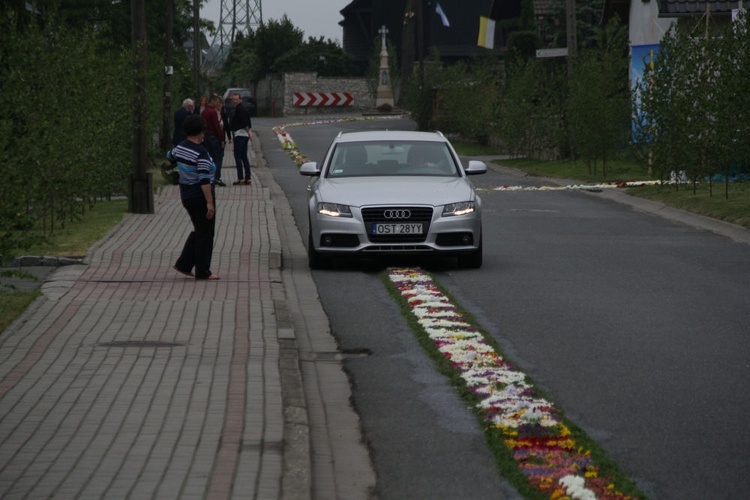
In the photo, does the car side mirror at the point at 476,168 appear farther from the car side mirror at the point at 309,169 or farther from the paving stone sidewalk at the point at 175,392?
the paving stone sidewalk at the point at 175,392

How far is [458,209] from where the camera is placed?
1622cm

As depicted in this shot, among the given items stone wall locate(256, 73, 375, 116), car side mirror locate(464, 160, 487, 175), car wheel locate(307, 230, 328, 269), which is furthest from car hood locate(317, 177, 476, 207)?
stone wall locate(256, 73, 375, 116)

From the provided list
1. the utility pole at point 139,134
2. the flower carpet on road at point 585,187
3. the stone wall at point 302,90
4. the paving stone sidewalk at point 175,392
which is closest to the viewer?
the paving stone sidewalk at point 175,392

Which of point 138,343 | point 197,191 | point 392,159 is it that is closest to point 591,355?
point 138,343

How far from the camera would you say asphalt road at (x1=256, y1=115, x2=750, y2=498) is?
7.29 meters

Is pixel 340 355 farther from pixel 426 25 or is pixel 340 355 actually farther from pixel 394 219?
pixel 426 25

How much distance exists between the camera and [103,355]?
10.0 meters

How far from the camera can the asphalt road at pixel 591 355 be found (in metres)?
7.29

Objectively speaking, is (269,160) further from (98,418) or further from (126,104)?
(98,418)

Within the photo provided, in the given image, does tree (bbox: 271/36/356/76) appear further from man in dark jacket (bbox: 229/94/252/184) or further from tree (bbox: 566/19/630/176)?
man in dark jacket (bbox: 229/94/252/184)

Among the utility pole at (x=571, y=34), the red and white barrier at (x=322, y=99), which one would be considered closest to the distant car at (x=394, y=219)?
the utility pole at (x=571, y=34)

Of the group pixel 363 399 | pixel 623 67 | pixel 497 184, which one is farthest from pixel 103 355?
pixel 623 67

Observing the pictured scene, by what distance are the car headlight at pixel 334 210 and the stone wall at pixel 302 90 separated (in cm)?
7429

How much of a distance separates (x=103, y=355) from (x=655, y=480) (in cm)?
445
